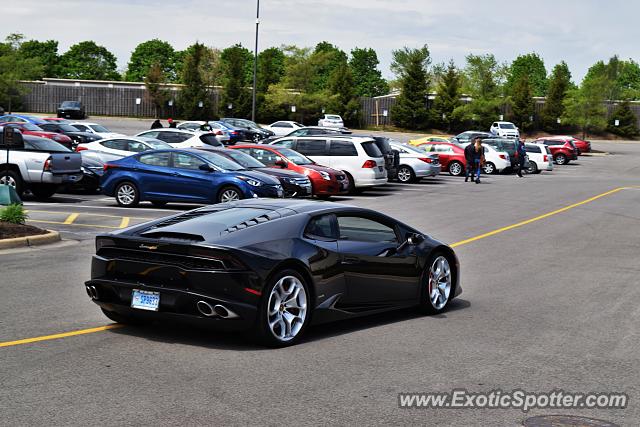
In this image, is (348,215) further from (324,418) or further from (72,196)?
(72,196)

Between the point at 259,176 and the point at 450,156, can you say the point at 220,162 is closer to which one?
the point at 259,176

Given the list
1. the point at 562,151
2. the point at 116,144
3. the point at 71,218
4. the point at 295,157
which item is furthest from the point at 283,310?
the point at 562,151

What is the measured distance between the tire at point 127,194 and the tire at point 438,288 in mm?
13616

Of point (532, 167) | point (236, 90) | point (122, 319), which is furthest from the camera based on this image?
point (236, 90)

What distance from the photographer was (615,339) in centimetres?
902

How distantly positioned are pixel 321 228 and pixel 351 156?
2080cm

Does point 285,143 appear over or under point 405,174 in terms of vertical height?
over

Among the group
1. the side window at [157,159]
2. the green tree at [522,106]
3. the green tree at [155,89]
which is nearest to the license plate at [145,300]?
the side window at [157,159]

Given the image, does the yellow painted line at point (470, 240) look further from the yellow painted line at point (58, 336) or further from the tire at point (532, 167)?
the tire at point (532, 167)

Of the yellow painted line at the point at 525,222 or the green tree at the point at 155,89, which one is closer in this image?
the yellow painted line at the point at 525,222

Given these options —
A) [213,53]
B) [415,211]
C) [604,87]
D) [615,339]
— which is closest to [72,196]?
[415,211]

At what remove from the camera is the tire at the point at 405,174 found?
35.5 metres

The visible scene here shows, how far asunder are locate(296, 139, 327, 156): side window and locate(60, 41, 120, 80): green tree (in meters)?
123

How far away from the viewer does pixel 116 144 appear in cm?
2925
